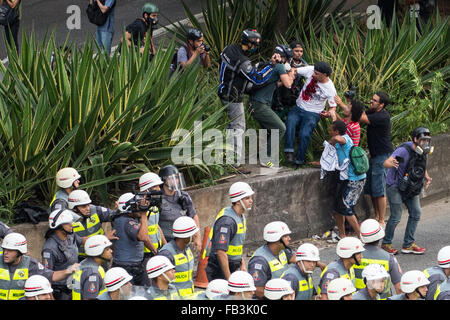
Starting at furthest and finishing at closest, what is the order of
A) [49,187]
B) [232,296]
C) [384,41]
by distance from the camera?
[384,41]
[49,187]
[232,296]

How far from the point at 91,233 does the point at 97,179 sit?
1.09 metres

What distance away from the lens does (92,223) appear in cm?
994

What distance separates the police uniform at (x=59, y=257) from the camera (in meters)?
9.20

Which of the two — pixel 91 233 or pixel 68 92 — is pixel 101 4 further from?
pixel 91 233

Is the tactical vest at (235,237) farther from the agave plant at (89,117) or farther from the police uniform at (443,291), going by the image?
the police uniform at (443,291)

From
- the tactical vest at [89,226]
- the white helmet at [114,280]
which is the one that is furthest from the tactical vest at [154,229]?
the white helmet at [114,280]

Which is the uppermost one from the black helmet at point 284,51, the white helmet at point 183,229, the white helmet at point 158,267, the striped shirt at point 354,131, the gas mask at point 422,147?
the black helmet at point 284,51

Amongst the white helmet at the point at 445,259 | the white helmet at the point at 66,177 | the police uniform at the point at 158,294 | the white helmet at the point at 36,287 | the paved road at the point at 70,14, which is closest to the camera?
the white helmet at the point at 36,287

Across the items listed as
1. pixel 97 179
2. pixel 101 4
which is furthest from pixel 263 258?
pixel 101 4

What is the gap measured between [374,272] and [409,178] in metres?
3.19

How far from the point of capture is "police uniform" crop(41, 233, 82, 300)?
9.20m

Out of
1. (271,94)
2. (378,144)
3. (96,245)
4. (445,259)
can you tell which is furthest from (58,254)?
(378,144)

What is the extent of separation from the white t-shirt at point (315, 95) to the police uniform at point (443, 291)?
13.3 ft

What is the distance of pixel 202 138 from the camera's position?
38.6 ft
